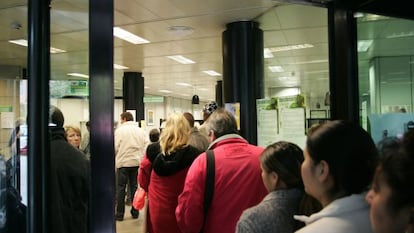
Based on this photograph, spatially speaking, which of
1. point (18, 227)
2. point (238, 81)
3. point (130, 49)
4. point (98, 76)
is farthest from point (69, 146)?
point (130, 49)

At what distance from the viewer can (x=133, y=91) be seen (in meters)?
9.54

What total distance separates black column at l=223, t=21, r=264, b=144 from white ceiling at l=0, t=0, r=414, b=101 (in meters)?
0.15

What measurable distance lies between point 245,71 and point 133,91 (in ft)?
17.2

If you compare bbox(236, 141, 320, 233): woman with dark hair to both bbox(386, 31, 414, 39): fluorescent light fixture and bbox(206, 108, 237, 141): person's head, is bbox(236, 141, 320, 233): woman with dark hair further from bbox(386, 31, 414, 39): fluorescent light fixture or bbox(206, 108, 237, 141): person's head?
bbox(386, 31, 414, 39): fluorescent light fixture

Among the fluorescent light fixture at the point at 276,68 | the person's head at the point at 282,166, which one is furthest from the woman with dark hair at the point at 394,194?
the fluorescent light fixture at the point at 276,68

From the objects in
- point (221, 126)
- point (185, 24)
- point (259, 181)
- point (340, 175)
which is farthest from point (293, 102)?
point (340, 175)

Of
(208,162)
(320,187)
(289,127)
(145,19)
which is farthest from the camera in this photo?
(145,19)

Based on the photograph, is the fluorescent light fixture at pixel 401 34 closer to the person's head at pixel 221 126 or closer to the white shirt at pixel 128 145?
the person's head at pixel 221 126

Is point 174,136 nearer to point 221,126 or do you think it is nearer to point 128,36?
point 221,126

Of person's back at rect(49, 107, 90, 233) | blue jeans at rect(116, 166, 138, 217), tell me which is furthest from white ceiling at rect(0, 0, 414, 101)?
blue jeans at rect(116, 166, 138, 217)

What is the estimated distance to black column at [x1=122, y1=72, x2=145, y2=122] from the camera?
9.46m

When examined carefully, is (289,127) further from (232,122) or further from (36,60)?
(36,60)

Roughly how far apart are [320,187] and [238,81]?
3.64 metres

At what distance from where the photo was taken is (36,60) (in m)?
2.06
